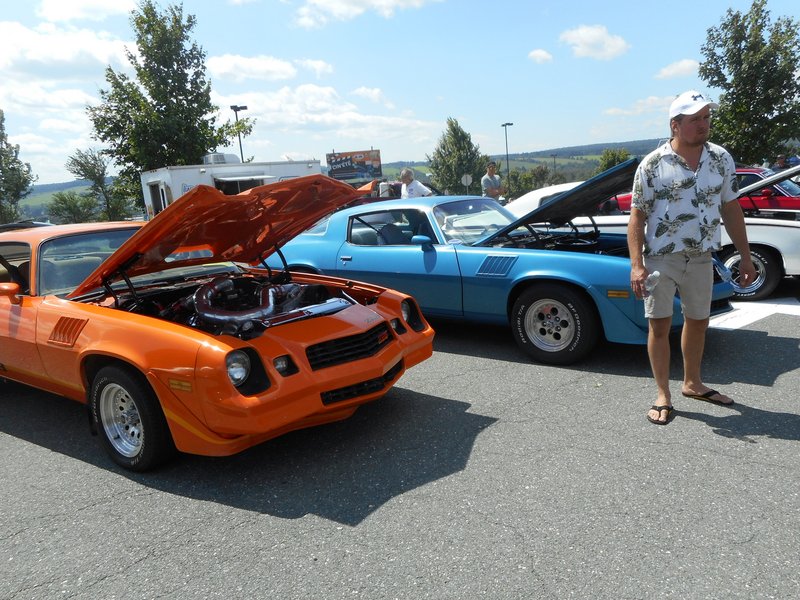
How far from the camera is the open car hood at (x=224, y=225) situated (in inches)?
126

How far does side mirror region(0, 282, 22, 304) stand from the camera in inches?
152

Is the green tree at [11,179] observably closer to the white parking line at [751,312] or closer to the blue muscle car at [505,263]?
the blue muscle car at [505,263]

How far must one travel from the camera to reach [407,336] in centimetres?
384

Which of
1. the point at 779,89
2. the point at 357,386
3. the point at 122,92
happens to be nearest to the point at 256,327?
the point at 357,386

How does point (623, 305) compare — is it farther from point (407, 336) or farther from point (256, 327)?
point (256, 327)

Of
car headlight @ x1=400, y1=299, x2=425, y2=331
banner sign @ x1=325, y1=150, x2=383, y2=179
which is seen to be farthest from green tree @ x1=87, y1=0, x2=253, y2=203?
banner sign @ x1=325, y1=150, x2=383, y2=179

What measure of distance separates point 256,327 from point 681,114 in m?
2.57

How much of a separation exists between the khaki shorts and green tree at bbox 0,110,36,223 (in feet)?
99.4

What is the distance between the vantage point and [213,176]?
49.0 ft

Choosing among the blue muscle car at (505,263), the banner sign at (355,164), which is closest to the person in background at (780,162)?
the blue muscle car at (505,263)

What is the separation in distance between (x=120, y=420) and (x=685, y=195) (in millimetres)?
3388

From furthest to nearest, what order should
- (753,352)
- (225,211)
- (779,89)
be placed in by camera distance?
(779,89)
(753,352)
(225,211)

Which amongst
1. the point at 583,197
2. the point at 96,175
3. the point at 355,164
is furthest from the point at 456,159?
the point at 583,197

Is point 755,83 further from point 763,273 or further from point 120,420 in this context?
point 120,420
